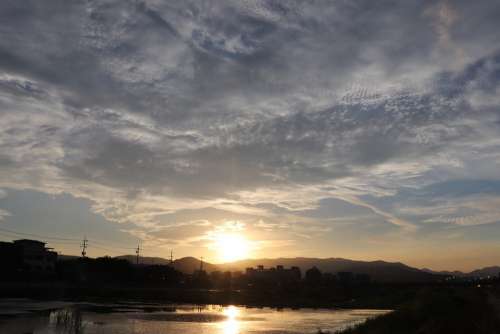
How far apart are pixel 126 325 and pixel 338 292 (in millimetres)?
119268

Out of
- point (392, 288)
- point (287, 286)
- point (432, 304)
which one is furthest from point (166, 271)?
point (432, 304)

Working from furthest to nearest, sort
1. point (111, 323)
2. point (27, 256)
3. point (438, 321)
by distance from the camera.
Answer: point (27, 256), point (111, 323), point (438, 321)

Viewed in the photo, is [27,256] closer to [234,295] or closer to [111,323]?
[234,295]

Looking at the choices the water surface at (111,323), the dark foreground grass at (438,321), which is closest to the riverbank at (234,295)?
the water surface at (111,323)

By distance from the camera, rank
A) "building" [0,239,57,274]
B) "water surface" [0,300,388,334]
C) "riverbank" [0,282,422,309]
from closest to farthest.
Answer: "water surface" [0,300,388,334], "riverbank" [0,282,422,309], "building" [0,239,57,274]

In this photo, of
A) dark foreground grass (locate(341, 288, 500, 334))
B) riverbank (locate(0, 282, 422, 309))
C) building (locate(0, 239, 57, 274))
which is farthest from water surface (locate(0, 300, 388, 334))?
building (locate(0, 239, 57, 274))

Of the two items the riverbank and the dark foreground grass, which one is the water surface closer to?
the dark foreground grass

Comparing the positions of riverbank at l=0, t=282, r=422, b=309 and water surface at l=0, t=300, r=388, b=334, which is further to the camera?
riverbank at l=0, t=282, r=422, b=309

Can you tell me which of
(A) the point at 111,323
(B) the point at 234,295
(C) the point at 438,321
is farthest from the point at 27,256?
(C) the point at 438,321

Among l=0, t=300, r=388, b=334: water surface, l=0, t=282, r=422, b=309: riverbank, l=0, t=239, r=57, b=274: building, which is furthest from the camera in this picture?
l=0, t=239, r=57, b=274: building

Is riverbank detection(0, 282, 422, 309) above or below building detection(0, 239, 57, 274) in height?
below

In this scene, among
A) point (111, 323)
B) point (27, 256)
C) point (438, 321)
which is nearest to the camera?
point (438, 321)

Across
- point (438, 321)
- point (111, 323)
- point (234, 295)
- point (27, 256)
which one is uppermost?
point (27, 256)

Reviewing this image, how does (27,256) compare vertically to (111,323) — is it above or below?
above
